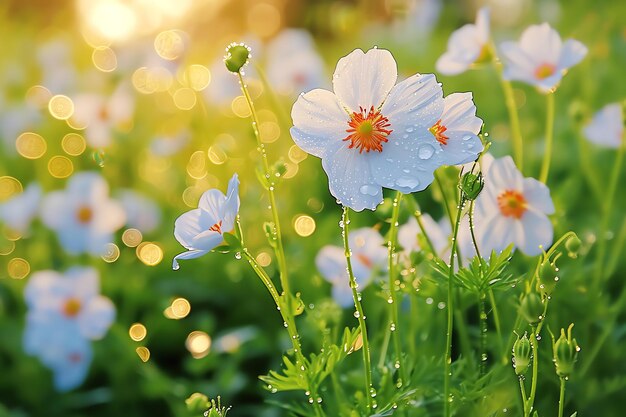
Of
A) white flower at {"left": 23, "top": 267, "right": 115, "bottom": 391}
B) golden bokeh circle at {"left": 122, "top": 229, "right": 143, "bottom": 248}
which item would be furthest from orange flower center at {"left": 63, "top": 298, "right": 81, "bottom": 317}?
golden bokeh circle at {"left": 122, "top": 229, "right": 143, "bottom": 248}

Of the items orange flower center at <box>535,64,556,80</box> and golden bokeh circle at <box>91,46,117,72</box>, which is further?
golden bokeh circle at <box>91,46,117,72</box>

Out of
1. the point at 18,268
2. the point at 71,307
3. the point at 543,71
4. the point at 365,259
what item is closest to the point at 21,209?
the point at 18,268

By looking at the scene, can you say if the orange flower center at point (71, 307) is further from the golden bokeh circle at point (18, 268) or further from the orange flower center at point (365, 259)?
the orange flower center at point (365, 259)

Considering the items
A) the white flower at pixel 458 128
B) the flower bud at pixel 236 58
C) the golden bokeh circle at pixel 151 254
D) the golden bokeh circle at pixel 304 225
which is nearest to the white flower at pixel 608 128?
the golden bokeh circle at pixel 304 225

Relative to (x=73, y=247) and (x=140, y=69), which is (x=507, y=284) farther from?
(x=140, y=69)

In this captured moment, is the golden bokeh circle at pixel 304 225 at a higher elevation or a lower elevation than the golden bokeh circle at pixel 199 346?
higher

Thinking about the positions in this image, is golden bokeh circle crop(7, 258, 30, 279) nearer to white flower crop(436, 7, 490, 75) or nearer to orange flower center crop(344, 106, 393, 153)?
white flower crop(436, 7, 490, 75)

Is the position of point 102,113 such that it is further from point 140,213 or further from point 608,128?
point 608,128
